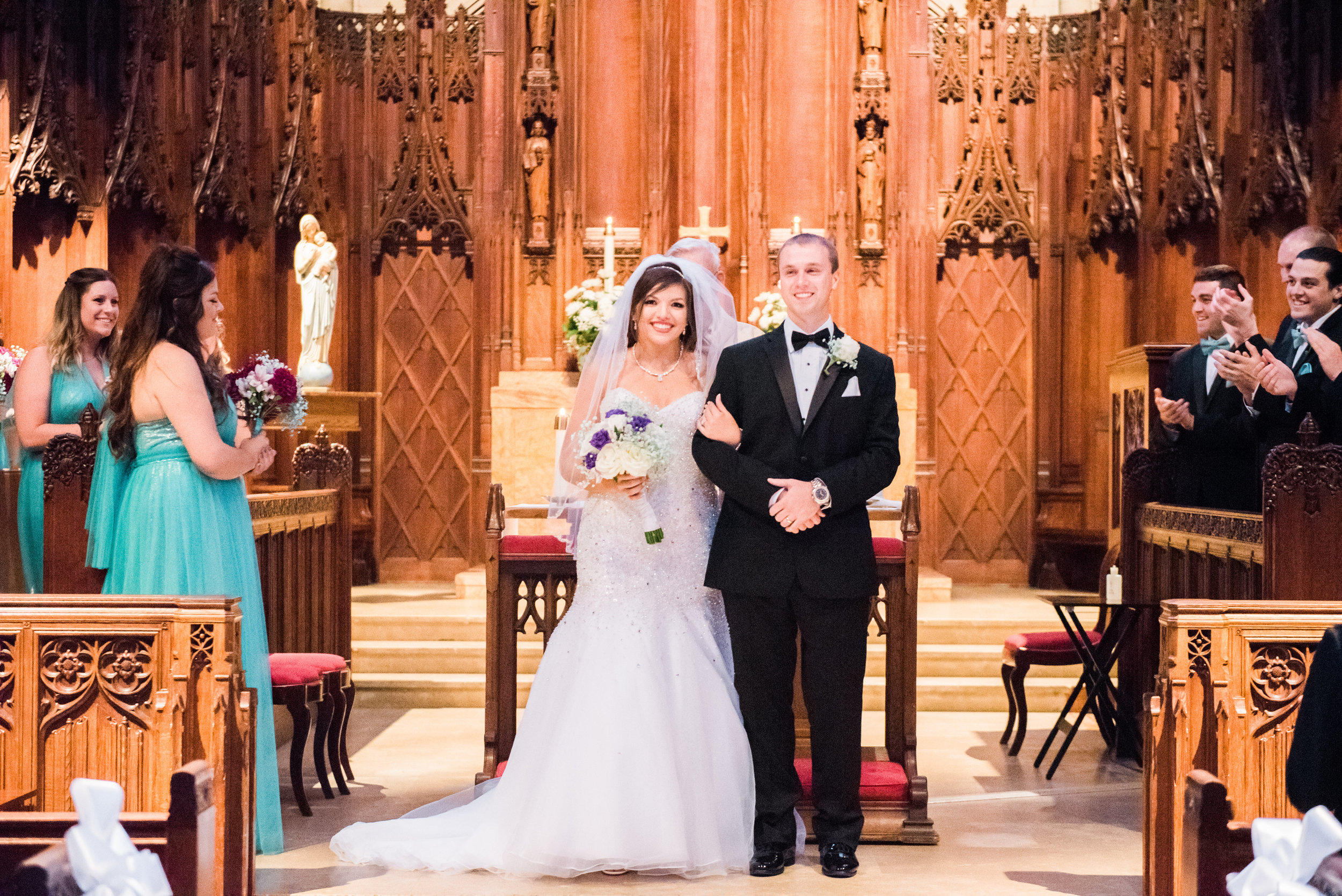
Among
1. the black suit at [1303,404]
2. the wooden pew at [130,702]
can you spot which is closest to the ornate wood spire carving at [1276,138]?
the black suit at [1303,404]

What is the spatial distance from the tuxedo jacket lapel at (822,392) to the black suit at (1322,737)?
89.7 inches

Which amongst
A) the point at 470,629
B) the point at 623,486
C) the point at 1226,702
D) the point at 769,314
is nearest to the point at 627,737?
the point at 623,486

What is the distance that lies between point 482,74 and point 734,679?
25.5ft

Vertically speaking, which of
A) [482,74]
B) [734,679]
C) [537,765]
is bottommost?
[537,765]

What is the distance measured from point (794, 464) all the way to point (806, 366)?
0.32m

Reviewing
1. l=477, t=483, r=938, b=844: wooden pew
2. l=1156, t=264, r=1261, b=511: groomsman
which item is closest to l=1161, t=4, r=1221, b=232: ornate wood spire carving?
l=1156, t=264, r=1261, b=511: groomsman

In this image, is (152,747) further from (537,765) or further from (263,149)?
(263,149)

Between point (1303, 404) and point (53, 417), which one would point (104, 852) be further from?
point (1303, 404)

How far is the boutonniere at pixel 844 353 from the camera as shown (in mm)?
4172

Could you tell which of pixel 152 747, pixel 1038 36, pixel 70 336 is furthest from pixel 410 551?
pixel 152 747

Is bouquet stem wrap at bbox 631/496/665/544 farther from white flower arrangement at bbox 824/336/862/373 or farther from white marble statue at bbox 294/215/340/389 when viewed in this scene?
white marble statue at bbox 294/215/340/389

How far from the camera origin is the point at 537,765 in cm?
432

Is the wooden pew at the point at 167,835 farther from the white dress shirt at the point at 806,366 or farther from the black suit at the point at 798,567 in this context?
the white dress shirt at the point at 806,366

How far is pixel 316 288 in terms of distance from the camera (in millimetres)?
9812
